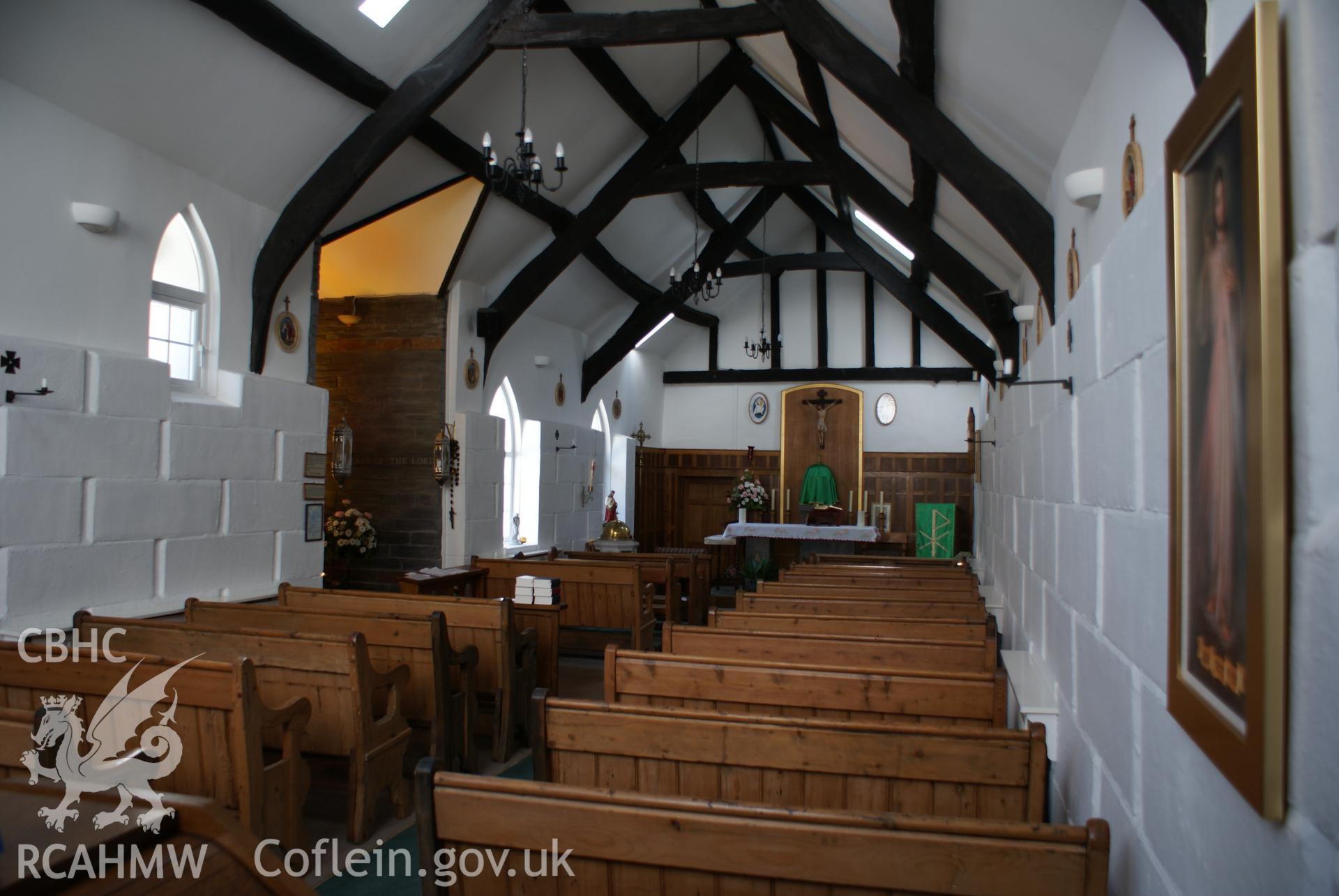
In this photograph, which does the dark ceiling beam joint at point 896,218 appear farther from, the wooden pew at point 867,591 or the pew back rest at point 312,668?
the pew back rest at point 312,668

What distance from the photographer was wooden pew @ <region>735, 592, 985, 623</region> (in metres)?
4.88

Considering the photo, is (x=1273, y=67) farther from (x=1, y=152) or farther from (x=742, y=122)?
(x=742, y=122)

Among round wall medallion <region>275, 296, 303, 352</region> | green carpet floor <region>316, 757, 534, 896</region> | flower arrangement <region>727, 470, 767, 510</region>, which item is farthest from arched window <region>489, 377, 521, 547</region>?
Answer: green carpet floor <region>316, 757, 534, 896</region>

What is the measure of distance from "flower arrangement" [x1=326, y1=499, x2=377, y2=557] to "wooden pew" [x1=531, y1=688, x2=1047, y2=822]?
575 centimetres

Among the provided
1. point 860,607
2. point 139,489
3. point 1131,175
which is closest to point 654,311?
point 860,607

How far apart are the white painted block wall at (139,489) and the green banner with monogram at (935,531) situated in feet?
28.1

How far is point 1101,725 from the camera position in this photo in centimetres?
246

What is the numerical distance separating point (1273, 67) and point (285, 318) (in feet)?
20.5

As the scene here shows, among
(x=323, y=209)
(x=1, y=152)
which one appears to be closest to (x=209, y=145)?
(x=323, y=209)

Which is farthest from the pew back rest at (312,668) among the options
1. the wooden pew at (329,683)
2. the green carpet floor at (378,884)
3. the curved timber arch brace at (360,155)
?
the curved timber arch brace at (360,155)

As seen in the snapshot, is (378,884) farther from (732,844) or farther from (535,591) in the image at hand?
(535,591)

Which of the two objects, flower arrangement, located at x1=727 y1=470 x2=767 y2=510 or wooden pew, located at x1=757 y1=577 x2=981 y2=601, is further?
flower arrangement, located at x1=727 y1=470 x2=767 y2=510

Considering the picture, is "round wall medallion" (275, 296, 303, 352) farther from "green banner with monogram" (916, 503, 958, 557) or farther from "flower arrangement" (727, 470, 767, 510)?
"green banner with monogram" (916, 503, 958, 557)

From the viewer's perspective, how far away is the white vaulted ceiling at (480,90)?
3.99 metres
